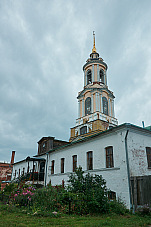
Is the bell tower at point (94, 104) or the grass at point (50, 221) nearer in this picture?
the grass at point (50, 221)

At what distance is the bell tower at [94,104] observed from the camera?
89.2 feet

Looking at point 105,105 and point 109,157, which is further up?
point 105,105

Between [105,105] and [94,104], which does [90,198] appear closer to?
[94,104]

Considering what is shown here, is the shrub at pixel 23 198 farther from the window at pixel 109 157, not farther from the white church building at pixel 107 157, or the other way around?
the window at pixel 109 157

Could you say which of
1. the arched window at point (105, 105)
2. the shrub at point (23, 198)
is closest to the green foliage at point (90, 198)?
the shrub at point (23, 198)

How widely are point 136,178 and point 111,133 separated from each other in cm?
375

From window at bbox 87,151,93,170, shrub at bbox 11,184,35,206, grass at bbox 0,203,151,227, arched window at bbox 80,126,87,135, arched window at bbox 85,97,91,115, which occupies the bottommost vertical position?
grass at bbox 0,203,151,227

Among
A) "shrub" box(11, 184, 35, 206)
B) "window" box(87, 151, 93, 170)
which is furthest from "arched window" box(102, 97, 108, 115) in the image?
"shrub" box(11, 184, 35, 206)

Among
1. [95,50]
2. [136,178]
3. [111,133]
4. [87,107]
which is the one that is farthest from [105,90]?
[136,178]

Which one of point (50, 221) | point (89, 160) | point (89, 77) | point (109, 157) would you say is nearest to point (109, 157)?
point (109, 157)

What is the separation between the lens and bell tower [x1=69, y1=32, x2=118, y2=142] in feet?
89.2

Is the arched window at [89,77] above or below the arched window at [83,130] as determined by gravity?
above

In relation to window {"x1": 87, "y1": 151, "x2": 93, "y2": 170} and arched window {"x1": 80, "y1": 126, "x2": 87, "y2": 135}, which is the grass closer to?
window {"x1": 87, "y1": 151, "x2": 93, "y2": 170}

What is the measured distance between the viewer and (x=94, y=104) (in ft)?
94.2
